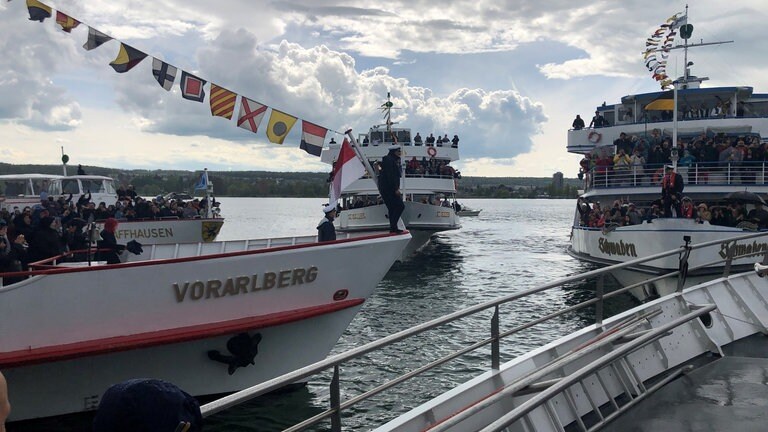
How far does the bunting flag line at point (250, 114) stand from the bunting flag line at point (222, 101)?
20 centimetres

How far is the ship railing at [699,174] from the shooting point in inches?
709

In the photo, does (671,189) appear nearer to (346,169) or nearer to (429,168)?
(346,169)

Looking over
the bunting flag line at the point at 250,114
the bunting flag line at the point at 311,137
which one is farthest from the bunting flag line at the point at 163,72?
the bunting flag line at the point at 311,137

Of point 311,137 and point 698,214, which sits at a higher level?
point 311,137

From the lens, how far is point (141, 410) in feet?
5.97

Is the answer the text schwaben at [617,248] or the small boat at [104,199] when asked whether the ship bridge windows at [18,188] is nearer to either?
the small boat at [104,199]

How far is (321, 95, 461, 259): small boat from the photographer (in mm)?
29875

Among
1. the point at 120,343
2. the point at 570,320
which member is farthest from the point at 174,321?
the point at 570,320

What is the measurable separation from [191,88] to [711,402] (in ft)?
33.9

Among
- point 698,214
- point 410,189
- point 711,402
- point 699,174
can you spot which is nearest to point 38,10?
point 711,402

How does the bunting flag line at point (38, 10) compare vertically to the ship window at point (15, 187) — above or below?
above

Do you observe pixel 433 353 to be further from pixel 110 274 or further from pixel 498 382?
pixel 498 382

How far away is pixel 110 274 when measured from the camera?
819 centimetres

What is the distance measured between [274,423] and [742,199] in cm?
1349
